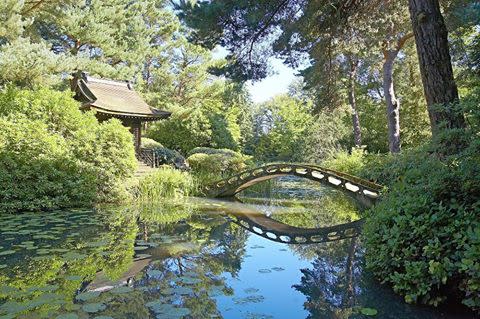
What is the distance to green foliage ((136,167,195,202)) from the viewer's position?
389 inches

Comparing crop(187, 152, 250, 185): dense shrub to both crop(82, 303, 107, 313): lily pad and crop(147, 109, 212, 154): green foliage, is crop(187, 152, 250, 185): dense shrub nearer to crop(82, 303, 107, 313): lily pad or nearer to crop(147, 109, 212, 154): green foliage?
crop(147, 109, 212, 154): green foliage

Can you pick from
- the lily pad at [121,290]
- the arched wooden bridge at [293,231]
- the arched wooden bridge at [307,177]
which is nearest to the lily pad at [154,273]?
the lily pad at [121,290]

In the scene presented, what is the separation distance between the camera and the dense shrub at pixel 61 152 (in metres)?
7.65

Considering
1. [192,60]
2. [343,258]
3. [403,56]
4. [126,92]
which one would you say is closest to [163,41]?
[192,60]

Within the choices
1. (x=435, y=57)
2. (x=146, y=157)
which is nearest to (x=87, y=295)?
(x=435, y=57)

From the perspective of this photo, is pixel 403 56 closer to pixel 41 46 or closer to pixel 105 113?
pixel 105 113

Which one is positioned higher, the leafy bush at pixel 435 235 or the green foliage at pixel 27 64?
the green foliage at pixel 27 64

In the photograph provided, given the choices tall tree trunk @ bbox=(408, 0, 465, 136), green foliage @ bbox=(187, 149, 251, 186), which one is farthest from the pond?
green foliage @ bbox=(187, 149, 251, 186)

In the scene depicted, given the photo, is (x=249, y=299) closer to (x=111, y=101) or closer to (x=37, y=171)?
(x=37, y=171)

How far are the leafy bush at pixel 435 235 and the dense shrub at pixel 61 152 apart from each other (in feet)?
21.7

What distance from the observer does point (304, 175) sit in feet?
33.6

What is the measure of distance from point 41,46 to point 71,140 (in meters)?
4.21

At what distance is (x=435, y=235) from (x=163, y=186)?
8188 mm

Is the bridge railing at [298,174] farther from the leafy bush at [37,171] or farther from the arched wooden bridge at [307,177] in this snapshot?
the leafy bush at [37,171]
